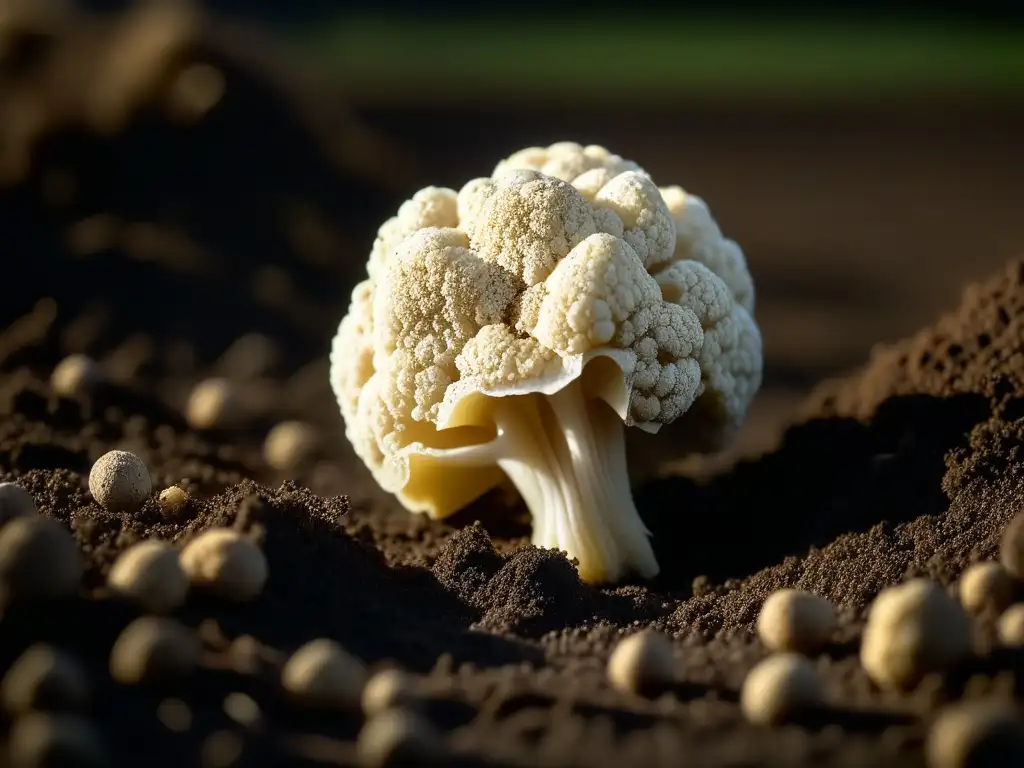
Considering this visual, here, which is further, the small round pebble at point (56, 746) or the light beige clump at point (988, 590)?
the light beige clump at point (988, 590)

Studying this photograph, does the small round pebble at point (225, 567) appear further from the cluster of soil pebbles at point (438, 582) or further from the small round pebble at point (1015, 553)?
the small round pebble at point (1015, 553)

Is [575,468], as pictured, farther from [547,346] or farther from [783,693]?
[783,693]

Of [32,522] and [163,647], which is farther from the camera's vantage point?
[32,522]

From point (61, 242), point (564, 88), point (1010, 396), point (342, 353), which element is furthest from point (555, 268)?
point (564, 88)

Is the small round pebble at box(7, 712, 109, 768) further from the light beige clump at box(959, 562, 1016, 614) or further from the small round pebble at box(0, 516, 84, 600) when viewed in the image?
the light beige clump at box(959, 562, 1016, 614)

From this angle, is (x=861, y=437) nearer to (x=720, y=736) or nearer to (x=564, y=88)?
(x=720, y=736)

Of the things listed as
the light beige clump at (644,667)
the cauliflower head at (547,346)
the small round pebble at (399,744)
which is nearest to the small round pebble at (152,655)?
the small round pebble at (399,744)

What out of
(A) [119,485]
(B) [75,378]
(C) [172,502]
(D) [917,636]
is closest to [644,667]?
(D) [917,636]

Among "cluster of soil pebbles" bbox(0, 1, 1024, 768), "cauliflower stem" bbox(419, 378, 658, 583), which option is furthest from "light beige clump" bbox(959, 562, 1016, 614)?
"cauliflower stem" bbox(419, 378, 658, 583)
